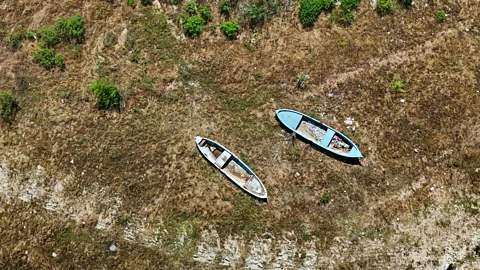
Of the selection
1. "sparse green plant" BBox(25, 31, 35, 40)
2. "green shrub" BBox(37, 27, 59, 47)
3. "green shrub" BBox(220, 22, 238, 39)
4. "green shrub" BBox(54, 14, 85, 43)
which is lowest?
"sparse green plant" BBox(25, 31, 35, 40)

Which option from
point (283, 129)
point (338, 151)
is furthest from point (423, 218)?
point (283, 129)

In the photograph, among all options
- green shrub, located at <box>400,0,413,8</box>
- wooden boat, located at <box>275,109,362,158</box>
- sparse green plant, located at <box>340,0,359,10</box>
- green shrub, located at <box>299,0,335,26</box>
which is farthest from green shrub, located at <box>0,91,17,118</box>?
green shrub, located at <box>400,0,413,8</box>

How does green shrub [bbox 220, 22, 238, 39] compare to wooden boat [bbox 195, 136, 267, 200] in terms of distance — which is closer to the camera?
wooden boat [bbox 195, 136, 267, 200]

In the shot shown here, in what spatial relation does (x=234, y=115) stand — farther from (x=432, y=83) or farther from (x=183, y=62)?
(x=432, y=83)

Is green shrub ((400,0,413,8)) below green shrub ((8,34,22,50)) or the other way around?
the other way around

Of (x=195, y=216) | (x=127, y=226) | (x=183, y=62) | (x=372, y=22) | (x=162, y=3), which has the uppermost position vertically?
(x=372, y=22)

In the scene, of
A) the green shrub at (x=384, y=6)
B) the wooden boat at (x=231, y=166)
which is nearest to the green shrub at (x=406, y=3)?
the green shrub at (x=384, y=6)

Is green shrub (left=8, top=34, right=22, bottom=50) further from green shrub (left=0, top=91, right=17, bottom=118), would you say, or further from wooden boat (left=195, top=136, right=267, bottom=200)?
wooden boat (left=195, top=136, right=267, bottom=200)
